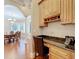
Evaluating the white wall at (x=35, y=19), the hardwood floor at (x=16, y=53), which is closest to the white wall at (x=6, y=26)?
the hardwood floor at (x=16, y=53)

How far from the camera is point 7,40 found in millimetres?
12680

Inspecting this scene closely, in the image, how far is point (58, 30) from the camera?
13.7ft

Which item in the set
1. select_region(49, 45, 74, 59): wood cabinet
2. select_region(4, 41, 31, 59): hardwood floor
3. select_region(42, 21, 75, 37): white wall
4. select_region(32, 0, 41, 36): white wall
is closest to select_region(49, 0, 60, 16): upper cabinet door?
select_region(42, 21, 75, 37): white wall

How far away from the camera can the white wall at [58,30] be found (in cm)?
329

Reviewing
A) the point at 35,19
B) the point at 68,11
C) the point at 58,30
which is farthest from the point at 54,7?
the point at 35,19

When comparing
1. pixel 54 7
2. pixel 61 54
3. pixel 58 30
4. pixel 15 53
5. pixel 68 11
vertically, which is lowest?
pixel 15 53

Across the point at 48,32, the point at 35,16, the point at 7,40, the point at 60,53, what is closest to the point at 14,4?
the point at 7,40

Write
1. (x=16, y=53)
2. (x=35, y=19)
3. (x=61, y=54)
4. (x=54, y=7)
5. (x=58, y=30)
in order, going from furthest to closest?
(x=16, y=53) < (x=35, y=19) < (x=58, y=30) < (x=54, y=7) < (x=61, y=54)

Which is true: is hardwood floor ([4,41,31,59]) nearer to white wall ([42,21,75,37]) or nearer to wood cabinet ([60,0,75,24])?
white wall ([42,21,75,37])

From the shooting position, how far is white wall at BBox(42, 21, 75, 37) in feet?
10.8

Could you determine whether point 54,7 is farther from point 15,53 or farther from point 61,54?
point 15,53

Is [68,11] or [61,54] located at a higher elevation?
[68,11]
